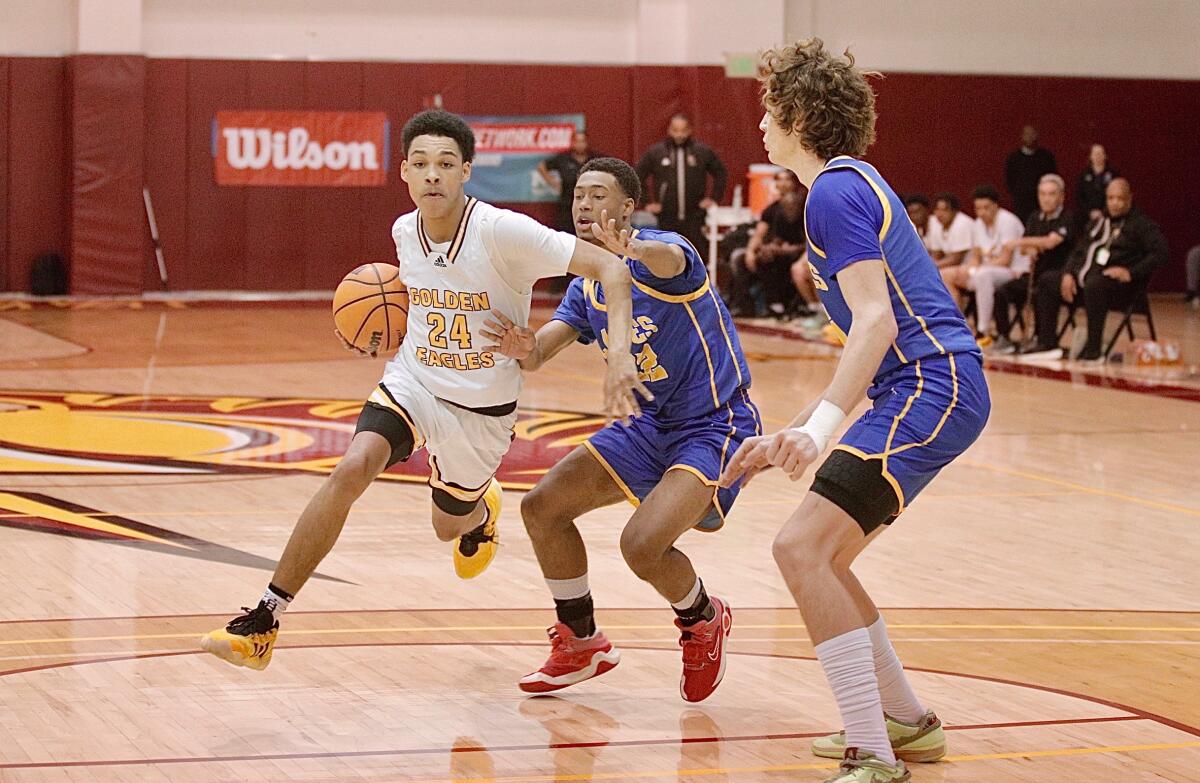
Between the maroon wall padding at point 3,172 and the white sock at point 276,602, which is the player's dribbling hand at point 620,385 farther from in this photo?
the maroon wall padding at point 3,172

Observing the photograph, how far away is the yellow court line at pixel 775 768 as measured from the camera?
436 centimetres

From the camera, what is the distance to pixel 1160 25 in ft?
73.6

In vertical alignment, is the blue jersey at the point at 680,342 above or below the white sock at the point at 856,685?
above

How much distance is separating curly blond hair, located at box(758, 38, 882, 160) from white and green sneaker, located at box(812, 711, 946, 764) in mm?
1505

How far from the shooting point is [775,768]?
448 cm

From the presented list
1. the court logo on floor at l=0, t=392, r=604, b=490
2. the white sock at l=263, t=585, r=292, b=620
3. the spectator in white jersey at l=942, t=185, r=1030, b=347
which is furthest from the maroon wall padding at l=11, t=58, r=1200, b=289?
the white sock at l=263, t=585, r=292, b=620

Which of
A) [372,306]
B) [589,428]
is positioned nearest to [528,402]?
[589,428]

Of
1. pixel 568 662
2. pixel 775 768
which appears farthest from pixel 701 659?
pixel 775 768

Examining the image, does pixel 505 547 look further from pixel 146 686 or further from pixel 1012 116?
pixel 1012 116

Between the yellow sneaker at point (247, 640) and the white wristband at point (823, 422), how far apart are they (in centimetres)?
169

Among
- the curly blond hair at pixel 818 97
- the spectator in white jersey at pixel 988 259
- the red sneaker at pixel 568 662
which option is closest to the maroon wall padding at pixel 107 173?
the spectator in white jersey at pixel 988 259

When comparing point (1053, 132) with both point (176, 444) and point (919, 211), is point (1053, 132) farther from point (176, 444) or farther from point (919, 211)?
point (176, 444)

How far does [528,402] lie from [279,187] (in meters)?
9.32

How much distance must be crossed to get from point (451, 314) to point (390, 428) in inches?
16.2
